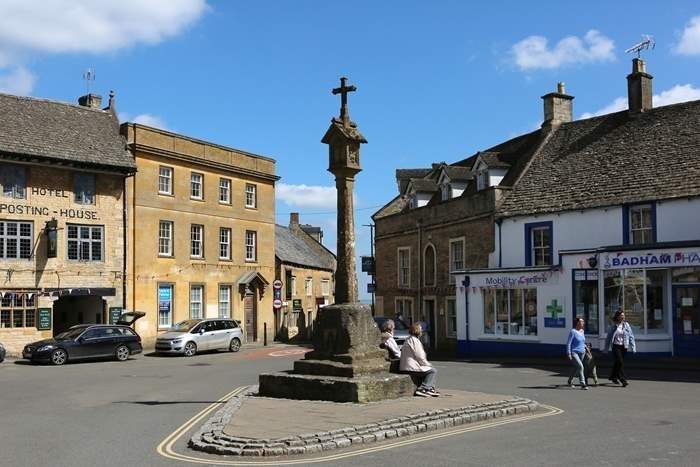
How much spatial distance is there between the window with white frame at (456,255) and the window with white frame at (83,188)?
656 inches

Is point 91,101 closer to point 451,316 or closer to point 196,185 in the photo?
point 196,185

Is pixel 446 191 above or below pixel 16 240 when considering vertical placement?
above

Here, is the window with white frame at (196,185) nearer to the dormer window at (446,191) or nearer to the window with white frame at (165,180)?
the window with white frame at (165,180)

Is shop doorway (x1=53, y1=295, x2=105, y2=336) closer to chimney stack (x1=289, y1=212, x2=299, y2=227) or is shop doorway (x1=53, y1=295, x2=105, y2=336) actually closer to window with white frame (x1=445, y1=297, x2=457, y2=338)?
window with white frame (x1=445, y1=297, x2=457, y2=338)

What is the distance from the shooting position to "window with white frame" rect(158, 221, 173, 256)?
37.0 metres

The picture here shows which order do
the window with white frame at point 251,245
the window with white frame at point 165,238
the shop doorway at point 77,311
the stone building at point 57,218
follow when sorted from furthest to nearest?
the window with white frame at point 251,245 < the window with white frame at point 165,238 < the shop doorway at point 77,311 < the stone building at point 57,218

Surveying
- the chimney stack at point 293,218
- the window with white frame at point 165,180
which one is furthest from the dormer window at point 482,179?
the chimney stack at point 293,218

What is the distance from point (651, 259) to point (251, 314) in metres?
24.3

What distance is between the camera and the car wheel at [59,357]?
90.4 feet

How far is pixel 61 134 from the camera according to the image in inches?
1340

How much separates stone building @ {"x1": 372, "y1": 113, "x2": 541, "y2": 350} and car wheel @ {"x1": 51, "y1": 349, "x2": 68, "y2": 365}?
16.2 m

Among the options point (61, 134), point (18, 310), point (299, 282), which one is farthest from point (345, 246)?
point (299, 282)

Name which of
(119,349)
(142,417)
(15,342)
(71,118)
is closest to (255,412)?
(142,417)

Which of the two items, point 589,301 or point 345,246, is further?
point 589,301
